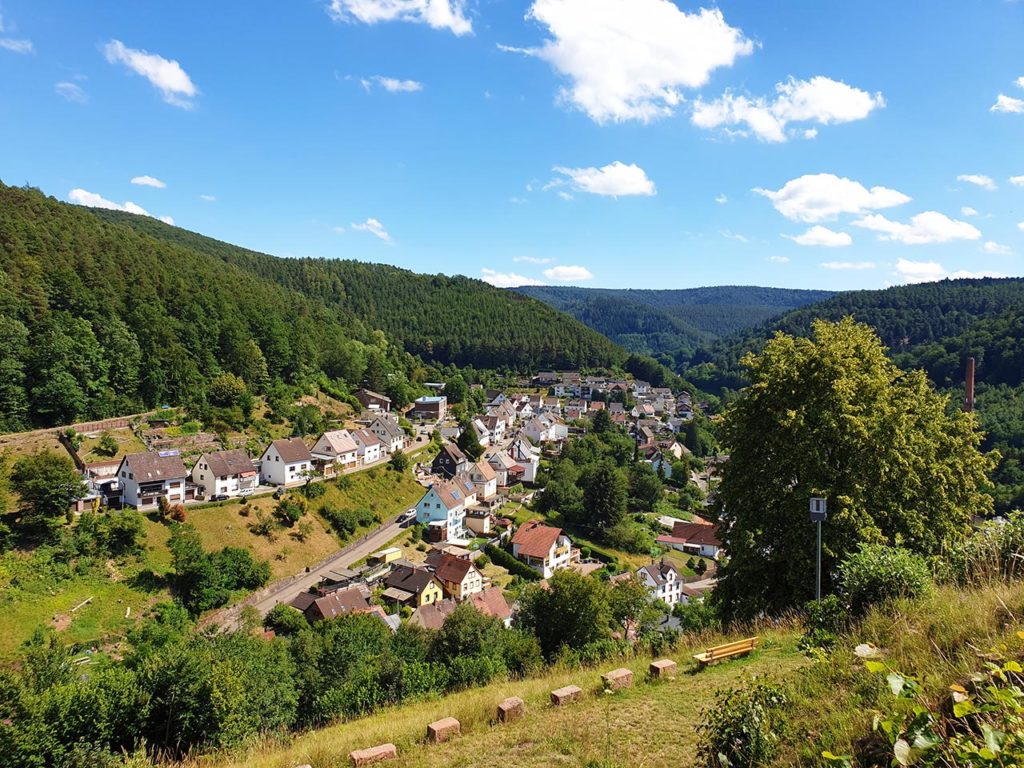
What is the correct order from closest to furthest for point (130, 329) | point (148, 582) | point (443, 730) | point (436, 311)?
point (443, 730), point (148, 582), point (130, 329), point (436, 311)

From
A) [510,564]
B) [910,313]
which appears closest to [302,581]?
[510,564]

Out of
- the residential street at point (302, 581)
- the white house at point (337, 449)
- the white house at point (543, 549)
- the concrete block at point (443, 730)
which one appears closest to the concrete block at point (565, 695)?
the concrete block at point (443, 730)

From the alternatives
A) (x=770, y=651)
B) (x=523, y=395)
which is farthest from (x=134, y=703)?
(x=523, y=395)

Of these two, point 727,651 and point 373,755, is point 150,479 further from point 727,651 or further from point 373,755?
point 727,651

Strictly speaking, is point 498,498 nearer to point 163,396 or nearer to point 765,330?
point 163,396

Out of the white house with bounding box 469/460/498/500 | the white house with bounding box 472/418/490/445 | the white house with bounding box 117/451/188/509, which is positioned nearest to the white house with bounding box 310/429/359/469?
the white house with bounding box 469/460/498/500

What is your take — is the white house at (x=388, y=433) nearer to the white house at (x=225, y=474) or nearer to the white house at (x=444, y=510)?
the white house at (x=444, y=510)

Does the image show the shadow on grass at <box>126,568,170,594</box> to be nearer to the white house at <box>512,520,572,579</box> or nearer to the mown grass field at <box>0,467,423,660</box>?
the mown grass field at <box>0,467,423,660</box>
